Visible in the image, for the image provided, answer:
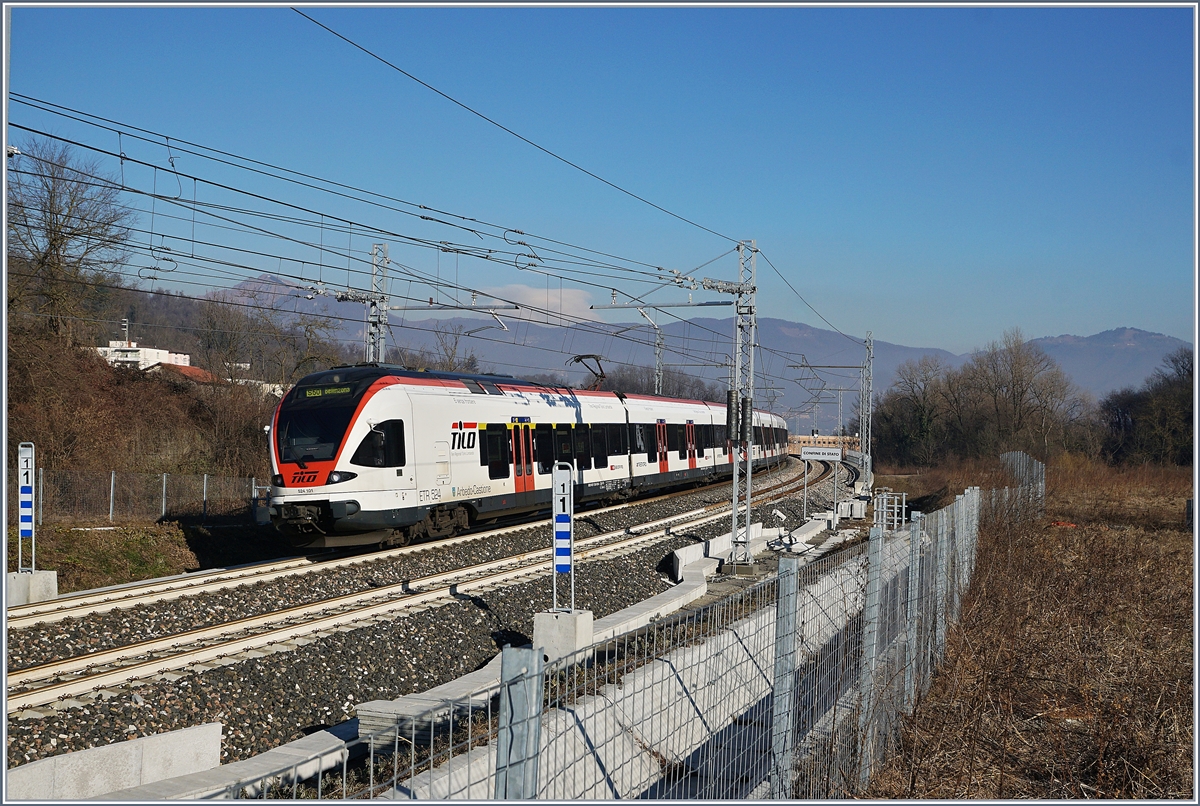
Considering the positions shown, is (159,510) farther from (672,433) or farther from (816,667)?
(816,667)

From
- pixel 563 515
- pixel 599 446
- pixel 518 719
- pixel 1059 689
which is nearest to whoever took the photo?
pixel 518 719

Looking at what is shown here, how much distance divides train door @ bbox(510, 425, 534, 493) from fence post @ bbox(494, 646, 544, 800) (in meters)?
18.5

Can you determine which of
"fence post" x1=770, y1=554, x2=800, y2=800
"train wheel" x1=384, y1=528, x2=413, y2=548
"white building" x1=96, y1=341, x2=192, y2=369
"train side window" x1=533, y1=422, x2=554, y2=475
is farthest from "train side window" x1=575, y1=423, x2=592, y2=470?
"white building" x1=96, y1=341, x2=192, y2=369

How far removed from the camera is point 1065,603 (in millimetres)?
11867

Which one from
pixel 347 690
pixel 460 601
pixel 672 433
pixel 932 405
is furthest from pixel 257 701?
pixel 932 405

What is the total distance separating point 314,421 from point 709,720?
12.6 meters

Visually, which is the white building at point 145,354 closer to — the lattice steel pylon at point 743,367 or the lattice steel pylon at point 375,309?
the lattice steel pylon at point 375,309

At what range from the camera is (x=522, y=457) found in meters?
22.2

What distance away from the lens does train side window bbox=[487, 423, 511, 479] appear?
2088 centimetres

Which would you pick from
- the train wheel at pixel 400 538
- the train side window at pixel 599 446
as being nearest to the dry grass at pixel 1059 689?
the train wheel at pixel 400 538

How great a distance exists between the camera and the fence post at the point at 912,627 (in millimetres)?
7902

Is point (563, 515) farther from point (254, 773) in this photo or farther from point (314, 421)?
point (254, 773)

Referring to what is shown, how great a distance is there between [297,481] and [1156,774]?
14.1 metres

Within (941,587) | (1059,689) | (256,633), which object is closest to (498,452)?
(256,633)
